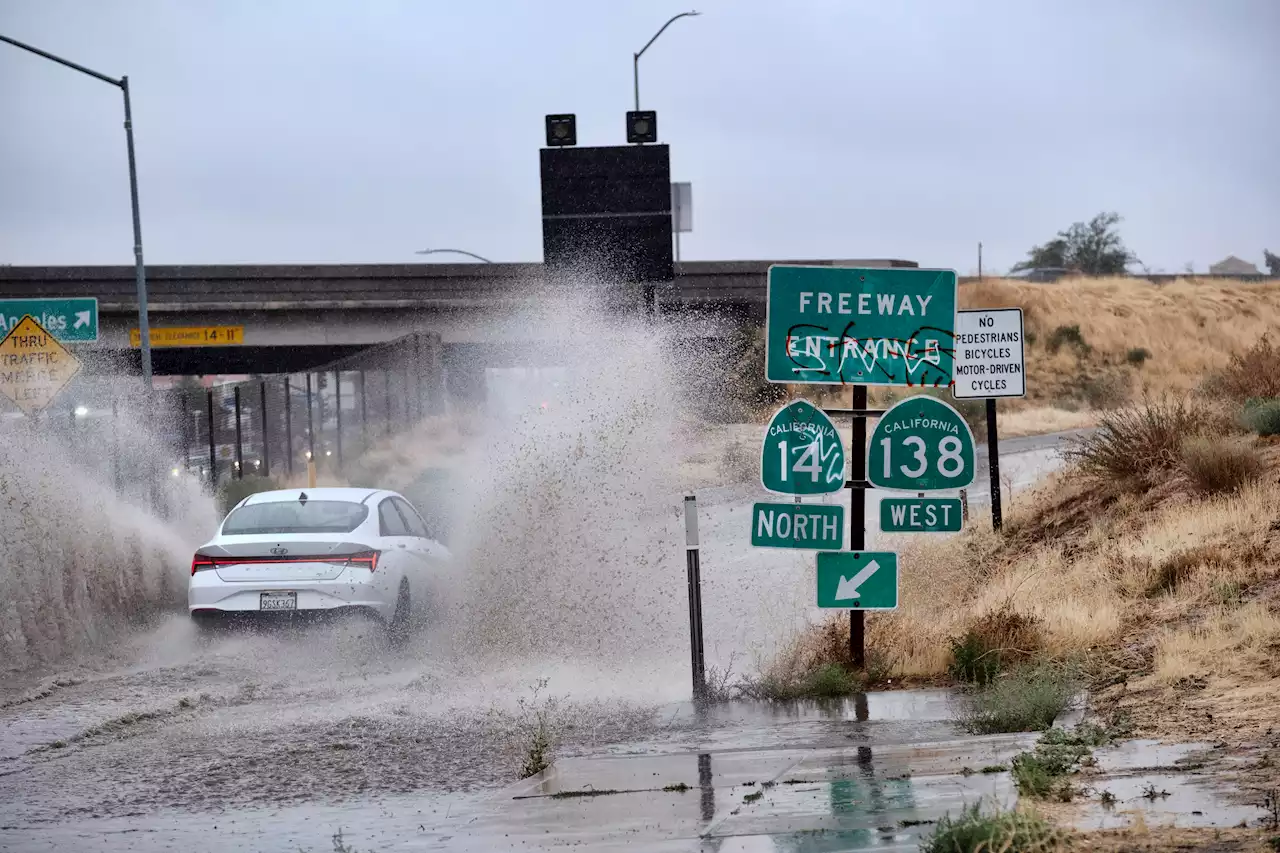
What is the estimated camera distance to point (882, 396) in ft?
172

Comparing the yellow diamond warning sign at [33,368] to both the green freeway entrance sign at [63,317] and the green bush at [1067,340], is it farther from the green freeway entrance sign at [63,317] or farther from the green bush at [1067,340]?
the green bush at [1067,340]

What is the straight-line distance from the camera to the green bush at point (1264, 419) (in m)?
18.9

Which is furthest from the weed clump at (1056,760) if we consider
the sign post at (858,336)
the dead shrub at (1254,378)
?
the dead shrub at (1254,378)

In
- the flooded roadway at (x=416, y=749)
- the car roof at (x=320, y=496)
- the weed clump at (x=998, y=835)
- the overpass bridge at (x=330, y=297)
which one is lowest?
the flooded roadway at (x=416, y=749)

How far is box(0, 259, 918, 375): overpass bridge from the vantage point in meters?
55.6

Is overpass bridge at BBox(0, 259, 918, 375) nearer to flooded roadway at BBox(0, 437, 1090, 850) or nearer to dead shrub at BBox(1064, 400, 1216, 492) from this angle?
dead shrub at BBox(1064, 400, 1216, 492)

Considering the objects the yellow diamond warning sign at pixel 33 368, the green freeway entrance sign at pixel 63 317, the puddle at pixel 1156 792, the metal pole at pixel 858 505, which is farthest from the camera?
the green freeway entrance sign at pixel 63 317

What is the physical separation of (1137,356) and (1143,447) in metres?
47.7

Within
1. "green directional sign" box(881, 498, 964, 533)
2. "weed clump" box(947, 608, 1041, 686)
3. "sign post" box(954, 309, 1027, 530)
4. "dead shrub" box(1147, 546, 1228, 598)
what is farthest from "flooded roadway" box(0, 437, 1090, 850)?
"sign post" box(954, 309, 1027, 530)

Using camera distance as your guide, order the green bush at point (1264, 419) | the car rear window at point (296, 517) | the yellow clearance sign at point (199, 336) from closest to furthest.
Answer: the car rear window at point (296, 517) → the green bush at point (1264, 419) → the yellow clearance sign at point (199, 336)

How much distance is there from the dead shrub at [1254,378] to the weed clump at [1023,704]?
1345 cm

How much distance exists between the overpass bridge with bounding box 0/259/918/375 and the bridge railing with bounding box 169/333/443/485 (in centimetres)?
1330

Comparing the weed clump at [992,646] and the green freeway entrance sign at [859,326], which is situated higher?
the green freeway entrance sign at [859,326]

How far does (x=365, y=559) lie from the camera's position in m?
14.0
